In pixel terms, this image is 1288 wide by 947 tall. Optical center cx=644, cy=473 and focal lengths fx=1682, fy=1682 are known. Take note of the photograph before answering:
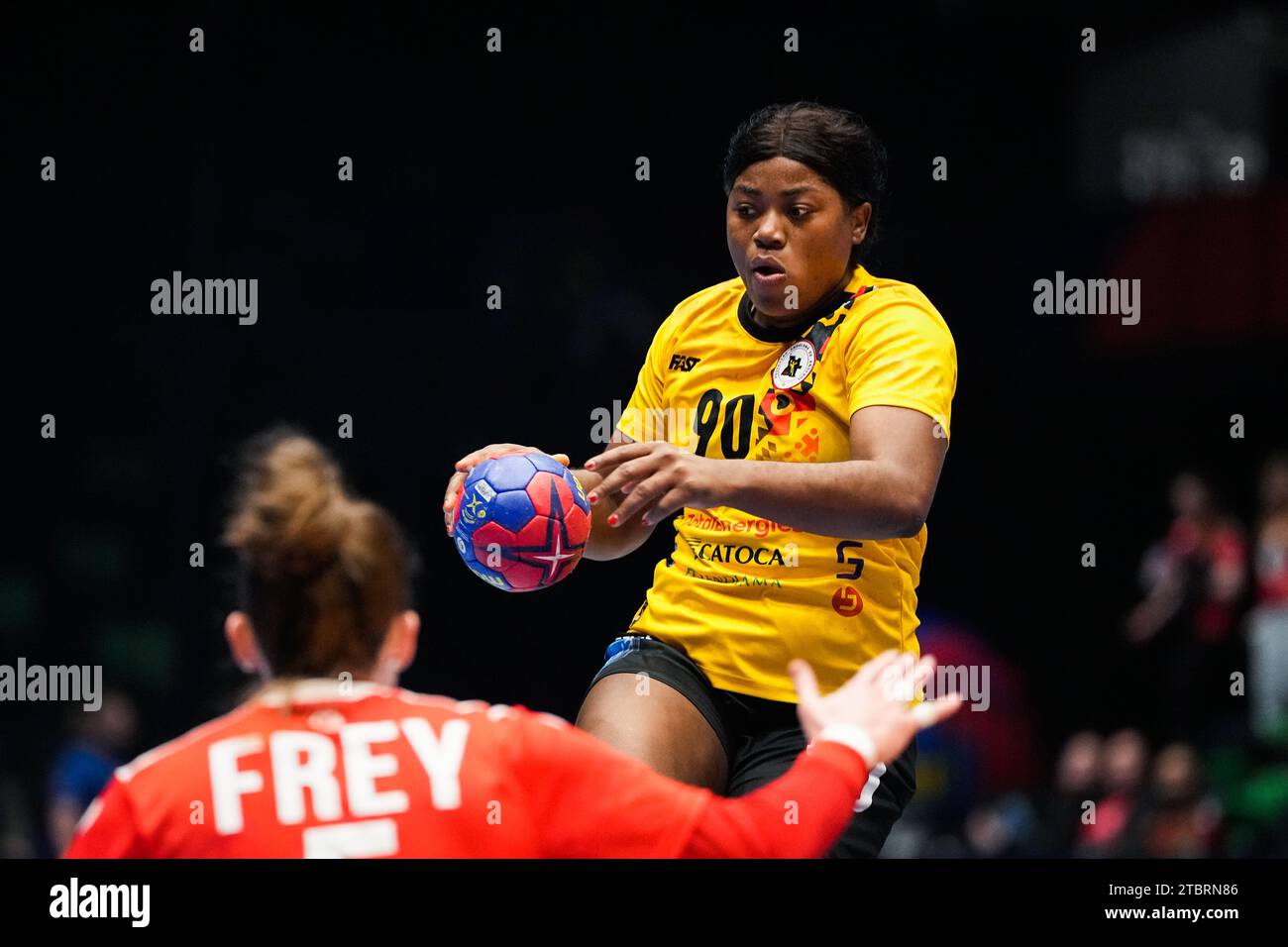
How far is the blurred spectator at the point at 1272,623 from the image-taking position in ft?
29.8

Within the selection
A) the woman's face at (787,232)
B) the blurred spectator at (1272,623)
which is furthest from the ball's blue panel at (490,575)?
the blurred spectator at (1272,623)

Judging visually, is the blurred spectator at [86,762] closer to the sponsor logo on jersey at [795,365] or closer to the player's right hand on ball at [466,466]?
the player's right hand on ball at [466,466]

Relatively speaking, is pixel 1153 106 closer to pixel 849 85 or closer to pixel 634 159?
pixel 849 85

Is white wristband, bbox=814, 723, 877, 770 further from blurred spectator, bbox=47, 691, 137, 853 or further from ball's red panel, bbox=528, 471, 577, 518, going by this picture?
blurred spectator, bbox=47, 691, 137, 853

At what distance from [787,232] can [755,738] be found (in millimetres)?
1199

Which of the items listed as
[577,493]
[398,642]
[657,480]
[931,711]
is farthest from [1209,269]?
[398,642]

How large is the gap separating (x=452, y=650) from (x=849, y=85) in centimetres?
432

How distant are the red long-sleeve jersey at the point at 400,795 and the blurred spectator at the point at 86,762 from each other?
638 centimetres

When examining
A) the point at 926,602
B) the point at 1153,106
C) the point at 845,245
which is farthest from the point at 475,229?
the point at 845,245

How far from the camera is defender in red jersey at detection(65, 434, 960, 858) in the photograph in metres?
2.44

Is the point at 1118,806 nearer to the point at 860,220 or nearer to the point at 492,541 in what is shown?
the point at 860,220

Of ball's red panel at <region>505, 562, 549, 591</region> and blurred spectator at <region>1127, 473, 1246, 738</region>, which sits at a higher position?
ball's red panel at <region>505, 562, 549, 591</region>

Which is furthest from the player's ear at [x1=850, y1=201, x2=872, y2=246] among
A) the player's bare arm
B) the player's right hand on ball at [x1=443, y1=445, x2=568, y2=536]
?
the player's right hand on ball at [x1=443, y1=445, x2=568, y2=536]

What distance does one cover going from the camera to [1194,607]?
9.75 m
